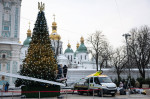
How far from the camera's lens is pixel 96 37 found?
3559cm

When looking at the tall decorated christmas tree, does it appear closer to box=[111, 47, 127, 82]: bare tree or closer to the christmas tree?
the christmas tree

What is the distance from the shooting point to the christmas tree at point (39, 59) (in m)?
17.2

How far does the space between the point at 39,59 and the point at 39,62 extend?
319mm

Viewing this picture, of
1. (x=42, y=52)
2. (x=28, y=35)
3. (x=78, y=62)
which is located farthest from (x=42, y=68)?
(x=78, y=62)

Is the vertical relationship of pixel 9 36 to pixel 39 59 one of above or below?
above

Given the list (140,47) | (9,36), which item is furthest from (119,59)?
(9,36)

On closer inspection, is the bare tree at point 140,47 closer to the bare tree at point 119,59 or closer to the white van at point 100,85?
the bare tree at point 119,59

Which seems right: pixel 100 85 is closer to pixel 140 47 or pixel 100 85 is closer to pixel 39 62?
pixel 39 62

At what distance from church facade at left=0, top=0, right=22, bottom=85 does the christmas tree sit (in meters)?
15.4

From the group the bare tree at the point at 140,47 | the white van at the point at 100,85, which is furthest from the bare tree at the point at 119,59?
the white van at the point at 100,85

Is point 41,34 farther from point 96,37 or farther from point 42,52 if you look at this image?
point 96,37

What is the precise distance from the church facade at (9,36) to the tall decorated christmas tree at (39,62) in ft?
50.6

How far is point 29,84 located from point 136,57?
22687mm

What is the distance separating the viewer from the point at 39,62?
17.2 meters
